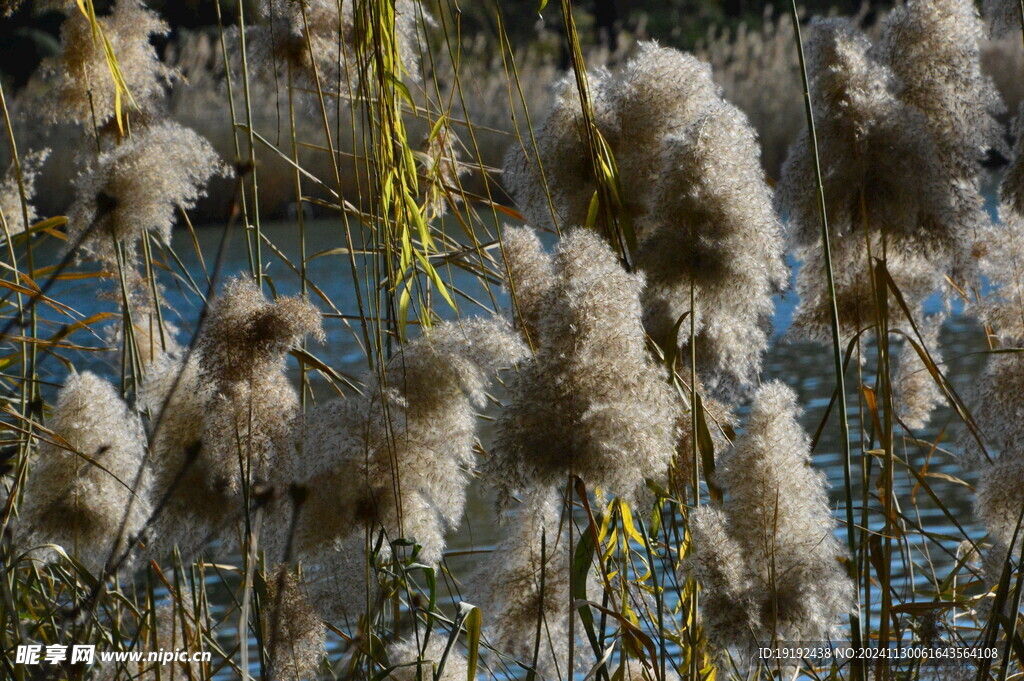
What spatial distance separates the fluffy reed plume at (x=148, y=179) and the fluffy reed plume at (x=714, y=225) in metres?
0.64

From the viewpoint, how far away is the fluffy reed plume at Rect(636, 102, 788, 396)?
1.32 metres

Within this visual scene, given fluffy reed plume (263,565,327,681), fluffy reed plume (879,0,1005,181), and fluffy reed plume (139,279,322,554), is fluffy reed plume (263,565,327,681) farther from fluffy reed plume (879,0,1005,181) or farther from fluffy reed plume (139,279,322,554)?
fluffy reed plume (879,0,1005,181)

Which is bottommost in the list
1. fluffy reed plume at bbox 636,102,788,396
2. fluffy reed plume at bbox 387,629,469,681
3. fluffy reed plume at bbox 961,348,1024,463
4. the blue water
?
fluffy reed plume at bbox 387,629,469,681

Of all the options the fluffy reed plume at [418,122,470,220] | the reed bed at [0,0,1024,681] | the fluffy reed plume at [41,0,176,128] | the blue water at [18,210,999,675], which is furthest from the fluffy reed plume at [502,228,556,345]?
the fluffy reed plume at [41,0,176,128]

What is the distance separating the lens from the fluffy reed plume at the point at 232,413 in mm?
1297

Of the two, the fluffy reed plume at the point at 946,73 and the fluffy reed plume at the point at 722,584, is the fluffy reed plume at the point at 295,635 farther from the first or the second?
the fluffy reed plume at the point at 946,73

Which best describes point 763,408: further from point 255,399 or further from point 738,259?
point 255,399

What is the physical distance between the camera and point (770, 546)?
51.9 inches

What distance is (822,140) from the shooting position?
4.79 feet

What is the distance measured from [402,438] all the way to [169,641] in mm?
904

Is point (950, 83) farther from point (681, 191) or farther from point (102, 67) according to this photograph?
point (102, 67)

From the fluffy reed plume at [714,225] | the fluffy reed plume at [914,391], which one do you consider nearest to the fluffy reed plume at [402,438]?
the fluffy reed plume at [714,225]

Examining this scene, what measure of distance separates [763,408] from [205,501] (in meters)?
0.71

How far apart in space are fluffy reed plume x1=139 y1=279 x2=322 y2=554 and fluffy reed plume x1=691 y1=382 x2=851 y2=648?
1.76 feet
